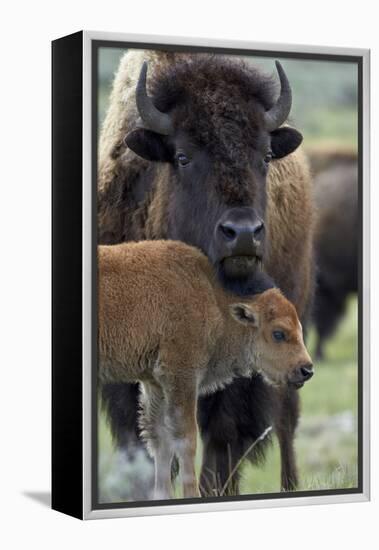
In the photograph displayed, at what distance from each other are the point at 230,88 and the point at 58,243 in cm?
146

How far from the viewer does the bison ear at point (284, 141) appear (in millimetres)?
8734

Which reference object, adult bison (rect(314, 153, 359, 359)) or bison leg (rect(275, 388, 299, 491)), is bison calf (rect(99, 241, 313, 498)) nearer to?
bison leg (rect(275, 388, 299, 491))

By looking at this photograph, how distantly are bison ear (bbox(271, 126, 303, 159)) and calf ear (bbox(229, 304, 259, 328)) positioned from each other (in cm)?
109

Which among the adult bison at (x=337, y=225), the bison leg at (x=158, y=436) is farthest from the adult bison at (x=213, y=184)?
the adult bison at (x=337, y=225)

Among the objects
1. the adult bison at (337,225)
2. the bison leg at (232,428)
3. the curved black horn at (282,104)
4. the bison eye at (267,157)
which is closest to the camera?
the bison eye at (267,157)

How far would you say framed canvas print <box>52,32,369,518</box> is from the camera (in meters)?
8.00

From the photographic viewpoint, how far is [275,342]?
8328mm

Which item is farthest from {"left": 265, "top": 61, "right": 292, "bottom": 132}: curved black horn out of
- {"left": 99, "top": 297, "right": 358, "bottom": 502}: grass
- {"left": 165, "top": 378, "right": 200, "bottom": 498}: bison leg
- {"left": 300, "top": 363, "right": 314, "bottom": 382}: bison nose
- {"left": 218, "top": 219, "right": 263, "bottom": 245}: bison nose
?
{"left": 99, "top": 297, "right": 358, "bottom": 502}: grass

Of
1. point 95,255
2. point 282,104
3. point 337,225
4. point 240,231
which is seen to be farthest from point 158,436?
point 337,225

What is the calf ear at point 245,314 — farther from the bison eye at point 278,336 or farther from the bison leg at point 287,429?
the bison leg at point 287,429

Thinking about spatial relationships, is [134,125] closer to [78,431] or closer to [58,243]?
[58,243]

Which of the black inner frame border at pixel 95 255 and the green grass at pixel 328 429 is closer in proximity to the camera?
the black inner frame border at pixel 95 255

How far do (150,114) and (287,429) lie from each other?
2.57 meters

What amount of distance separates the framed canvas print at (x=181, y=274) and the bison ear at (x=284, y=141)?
2 cm
